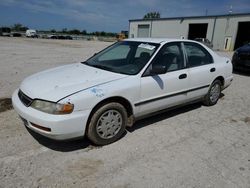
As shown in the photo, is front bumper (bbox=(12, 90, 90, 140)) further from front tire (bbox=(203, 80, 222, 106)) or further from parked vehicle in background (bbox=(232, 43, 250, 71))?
parked vehicle in background (bbox=(232, 43, 250, 71))

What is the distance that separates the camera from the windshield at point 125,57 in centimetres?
372

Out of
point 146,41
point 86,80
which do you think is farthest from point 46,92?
point 146,41

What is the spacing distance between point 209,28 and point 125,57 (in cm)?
3463

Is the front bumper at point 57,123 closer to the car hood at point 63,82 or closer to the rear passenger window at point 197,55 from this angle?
the car hood at point 63,82

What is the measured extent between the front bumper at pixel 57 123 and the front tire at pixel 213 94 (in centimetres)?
319

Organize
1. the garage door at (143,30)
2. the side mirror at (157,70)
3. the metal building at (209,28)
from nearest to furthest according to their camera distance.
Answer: the side mirror at (157,70) → the metal building at (209,28) → the garage door at (143,30)

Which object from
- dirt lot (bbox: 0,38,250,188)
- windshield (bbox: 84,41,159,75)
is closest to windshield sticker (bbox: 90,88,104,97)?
windshield (bbox: 84,41,159,75)

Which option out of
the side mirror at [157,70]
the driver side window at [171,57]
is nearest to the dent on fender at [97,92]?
the side mirror at [157,70]

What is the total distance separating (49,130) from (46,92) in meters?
0.52

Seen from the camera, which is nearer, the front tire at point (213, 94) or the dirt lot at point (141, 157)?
the dirt lot at point (141, 157)

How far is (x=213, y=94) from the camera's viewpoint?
5.20 m

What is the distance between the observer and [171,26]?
4016 centimetres

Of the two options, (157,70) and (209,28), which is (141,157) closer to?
(157,70)

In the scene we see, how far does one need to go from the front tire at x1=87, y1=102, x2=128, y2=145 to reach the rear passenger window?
6.16ft
